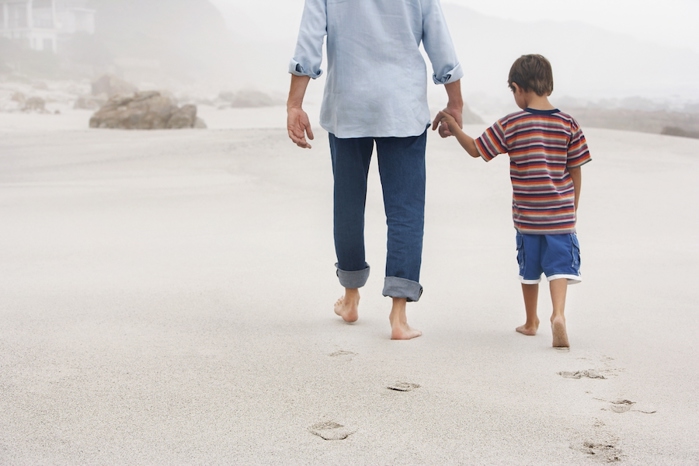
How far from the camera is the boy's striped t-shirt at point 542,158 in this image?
6.92 ft

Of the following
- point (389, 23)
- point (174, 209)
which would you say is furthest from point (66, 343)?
point (174, 209)

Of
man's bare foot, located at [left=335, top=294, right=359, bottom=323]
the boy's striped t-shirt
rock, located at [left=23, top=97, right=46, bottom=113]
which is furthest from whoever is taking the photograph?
rock, located at [left=23, top=97, right=46, bottom=113]

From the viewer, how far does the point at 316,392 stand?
5.50ft

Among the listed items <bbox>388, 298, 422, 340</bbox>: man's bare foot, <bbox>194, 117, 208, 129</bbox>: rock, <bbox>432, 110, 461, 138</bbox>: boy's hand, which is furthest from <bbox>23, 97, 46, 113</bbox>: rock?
<bbox>388, 298, 422, 340</bbox>: man's bare foot

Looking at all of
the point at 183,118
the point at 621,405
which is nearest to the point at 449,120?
the point at 621,405

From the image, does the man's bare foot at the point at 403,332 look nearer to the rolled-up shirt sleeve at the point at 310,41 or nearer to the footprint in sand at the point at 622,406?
the footprint in sand at the point at 622,406

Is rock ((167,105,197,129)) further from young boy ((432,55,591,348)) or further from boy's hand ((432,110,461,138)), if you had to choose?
young boy ((432,55,591,348))

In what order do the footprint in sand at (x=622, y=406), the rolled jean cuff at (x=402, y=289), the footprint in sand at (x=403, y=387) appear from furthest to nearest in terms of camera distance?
1. the rolled jean cuff at (x=402, y=289)
2. the footprint in sand at (x=403, y=387)
3. the footprint in sand at (x=622, y=406)

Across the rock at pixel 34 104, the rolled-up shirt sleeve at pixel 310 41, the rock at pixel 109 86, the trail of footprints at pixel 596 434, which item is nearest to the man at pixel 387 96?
the rolled-up shirt sleeve at pixel 310 41

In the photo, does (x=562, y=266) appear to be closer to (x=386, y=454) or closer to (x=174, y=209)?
(x=386, y=454)

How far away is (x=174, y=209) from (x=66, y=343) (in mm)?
2712

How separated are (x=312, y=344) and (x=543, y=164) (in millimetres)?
811

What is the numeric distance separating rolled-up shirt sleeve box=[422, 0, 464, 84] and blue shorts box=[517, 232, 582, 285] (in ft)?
1.71

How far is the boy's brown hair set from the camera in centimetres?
212
